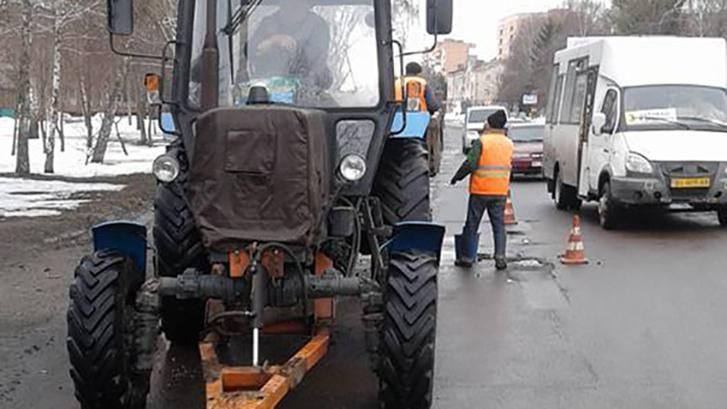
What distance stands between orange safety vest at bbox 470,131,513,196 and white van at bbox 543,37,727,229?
3575mm

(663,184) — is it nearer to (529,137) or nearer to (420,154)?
(420,154)

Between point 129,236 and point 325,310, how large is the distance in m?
1.30

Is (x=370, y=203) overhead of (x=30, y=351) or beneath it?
overhead

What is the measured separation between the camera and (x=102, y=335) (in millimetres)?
5543

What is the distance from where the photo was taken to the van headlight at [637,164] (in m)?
14.3

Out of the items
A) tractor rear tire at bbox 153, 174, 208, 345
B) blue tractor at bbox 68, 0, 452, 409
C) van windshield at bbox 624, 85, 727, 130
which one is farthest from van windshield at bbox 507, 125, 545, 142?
tractor rear tire at bbox 153, 174, 208, 345

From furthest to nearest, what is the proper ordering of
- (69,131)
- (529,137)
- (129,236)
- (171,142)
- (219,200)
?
(69,131) → (529,137) → (171,142) → (129,236) → (219,200)

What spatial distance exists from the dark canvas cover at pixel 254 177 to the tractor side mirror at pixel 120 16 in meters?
1.61

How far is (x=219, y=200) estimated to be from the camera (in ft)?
18.0

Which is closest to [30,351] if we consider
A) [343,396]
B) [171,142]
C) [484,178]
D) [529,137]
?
[171,142]

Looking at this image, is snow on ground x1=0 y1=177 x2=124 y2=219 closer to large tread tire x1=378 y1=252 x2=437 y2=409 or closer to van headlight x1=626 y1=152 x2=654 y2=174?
van headlight x1=626 y1=152 x2=654 y2=174

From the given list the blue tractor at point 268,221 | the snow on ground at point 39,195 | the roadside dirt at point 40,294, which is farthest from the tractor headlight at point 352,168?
the snow on ground at point 39,195

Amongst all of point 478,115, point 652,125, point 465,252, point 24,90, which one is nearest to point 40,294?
point 465,252

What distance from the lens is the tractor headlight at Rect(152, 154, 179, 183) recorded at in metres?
6.11
